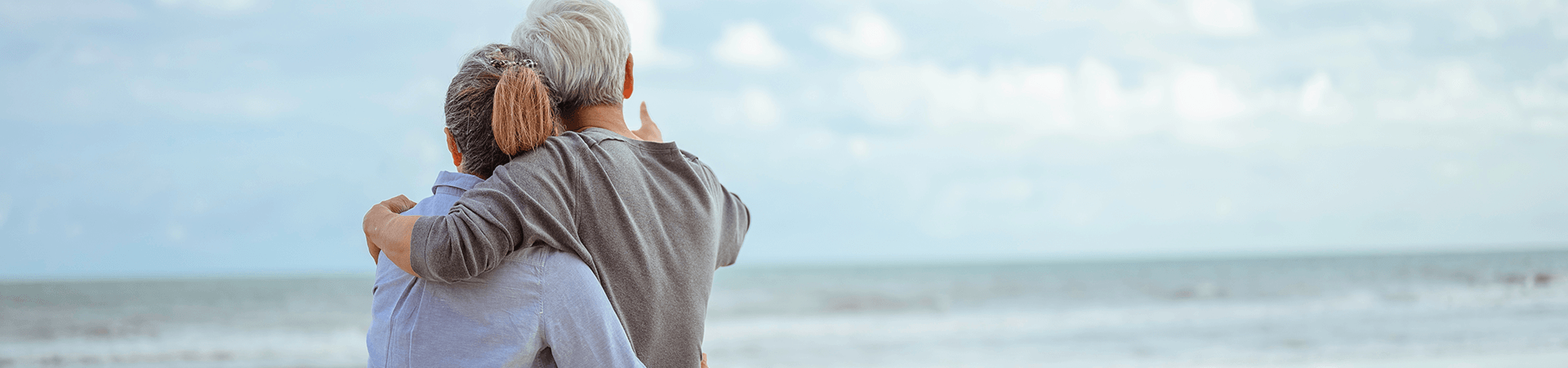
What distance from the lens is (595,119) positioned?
1274 millimetres

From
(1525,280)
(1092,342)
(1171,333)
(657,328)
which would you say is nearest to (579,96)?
(657,328)

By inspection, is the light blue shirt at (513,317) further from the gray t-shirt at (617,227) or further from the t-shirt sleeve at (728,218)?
the t-shirt sleeve at (728,218)

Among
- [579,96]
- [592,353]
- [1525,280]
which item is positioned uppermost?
[579,96]

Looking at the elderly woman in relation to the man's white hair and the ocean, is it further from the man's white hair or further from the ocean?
the ocean

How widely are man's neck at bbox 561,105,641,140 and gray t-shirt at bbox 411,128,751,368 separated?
4 centimetres

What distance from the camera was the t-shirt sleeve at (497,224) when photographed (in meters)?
0.99

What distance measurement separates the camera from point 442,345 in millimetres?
1086

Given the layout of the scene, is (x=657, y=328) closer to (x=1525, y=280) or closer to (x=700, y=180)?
(x=700, y=180)

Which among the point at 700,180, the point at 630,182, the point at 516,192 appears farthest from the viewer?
the point at 700,180

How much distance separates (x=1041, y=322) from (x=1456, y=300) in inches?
252

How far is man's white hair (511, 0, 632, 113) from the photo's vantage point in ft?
4.00

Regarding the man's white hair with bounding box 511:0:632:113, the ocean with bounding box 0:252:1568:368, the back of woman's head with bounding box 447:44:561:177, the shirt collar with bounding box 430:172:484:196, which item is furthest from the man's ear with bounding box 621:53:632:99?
the ocean with bounding box 0:252:1568:368

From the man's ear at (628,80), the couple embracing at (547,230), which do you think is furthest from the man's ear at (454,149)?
the man's ear at (628,80)

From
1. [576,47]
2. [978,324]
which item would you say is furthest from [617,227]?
[978,324]
